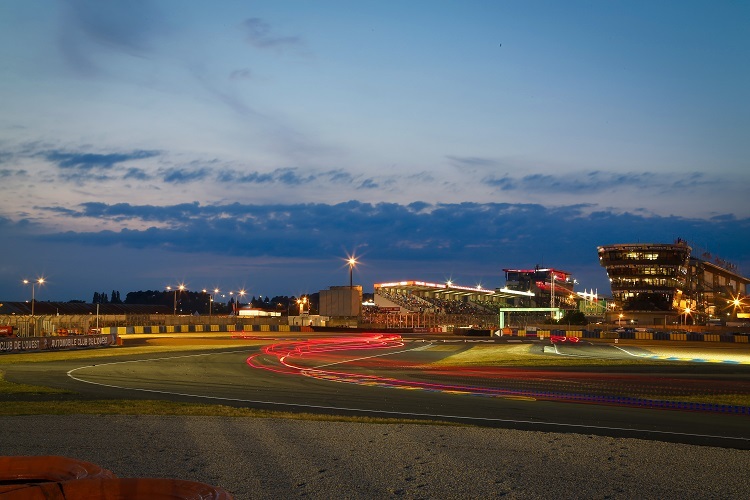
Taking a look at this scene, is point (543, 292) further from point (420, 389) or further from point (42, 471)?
point (42, 471)

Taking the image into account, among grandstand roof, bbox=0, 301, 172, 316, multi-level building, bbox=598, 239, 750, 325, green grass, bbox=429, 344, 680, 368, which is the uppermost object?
multi-level building, bbox=598, 239, 750, 325

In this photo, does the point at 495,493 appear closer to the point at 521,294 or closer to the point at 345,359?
the point at 345,359

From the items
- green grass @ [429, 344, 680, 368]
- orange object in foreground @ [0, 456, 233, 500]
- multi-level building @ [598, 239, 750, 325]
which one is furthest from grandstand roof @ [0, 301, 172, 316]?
orange object in foreground @ [0, 456, 233, 500]

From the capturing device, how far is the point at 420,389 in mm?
23594

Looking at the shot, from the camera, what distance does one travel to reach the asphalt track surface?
16.2 meters

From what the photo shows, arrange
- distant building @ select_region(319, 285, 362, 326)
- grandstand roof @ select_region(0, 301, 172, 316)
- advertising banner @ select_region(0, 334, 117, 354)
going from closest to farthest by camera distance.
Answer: advertising banner @ select_region(0, 334, 117, 354) < distant building @ select_region(319, 285, 362, 326) < grandstand roof @ select_region(0, 301, 172, 316)

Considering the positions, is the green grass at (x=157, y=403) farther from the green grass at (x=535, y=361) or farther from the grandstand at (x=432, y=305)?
the grandstand at (x=432, y=305)

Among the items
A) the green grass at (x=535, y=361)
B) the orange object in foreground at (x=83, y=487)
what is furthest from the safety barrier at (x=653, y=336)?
the orange object in foreground at (x=83, y=487)

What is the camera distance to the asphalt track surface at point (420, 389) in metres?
16.2

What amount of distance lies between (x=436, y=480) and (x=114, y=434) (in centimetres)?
718

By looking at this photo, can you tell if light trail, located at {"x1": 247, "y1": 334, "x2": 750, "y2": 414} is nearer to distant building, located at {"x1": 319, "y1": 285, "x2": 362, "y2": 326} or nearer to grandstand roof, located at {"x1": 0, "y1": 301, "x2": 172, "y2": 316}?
distant building, located at {"x1": 319, "y1": 285, "x2": 362, "y2": 326}

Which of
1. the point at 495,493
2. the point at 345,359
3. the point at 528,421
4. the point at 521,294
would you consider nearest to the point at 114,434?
the point at 495,493

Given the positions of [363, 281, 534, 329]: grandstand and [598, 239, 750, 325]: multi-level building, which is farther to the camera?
[598, 239, 750, 325]: multi-level building

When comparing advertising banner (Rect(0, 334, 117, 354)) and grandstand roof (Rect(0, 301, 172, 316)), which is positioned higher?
grandstand roof (Rect(0, 301, 172, 316))
